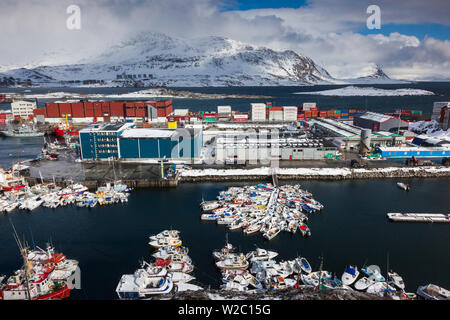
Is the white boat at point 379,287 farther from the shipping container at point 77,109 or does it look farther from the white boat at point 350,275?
the shipping container at point 77,109

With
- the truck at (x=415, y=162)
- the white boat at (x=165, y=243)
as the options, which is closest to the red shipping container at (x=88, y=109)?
the white boat at (x=165, y=243)

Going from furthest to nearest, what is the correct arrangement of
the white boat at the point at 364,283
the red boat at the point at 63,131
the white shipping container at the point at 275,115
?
1. the white shipping container at the point at 275,115
2. the red boat at the point at 63,131
3. the white boat at the point at 364,283

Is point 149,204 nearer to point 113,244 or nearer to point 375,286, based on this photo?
point 113,244

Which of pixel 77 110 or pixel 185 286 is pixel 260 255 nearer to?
pixel 185 286

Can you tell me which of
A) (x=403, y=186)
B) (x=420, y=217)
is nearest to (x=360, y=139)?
(x=403, y=186)
